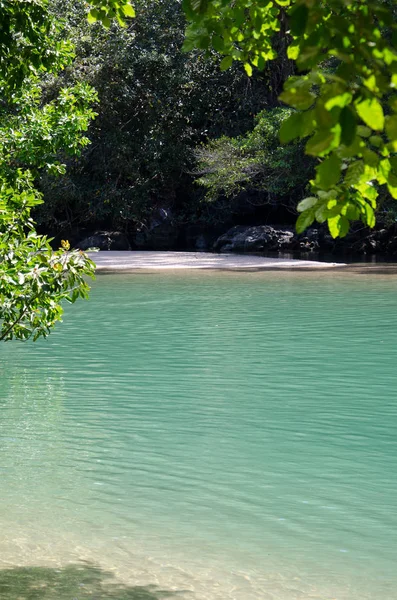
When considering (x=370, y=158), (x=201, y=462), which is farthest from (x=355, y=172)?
(x=201, y=462)

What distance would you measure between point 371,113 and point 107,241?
31.7m

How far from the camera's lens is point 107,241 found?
112ft

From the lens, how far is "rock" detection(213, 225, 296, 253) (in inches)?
1265

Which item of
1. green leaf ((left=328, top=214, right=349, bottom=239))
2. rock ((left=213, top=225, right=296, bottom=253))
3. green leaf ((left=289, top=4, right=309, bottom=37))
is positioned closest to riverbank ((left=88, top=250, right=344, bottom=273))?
rock ((left=213, top=225, right=296, bottom=253))

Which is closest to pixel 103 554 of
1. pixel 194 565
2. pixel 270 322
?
pixel 194 565

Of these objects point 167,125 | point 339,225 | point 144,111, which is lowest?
point 339,225

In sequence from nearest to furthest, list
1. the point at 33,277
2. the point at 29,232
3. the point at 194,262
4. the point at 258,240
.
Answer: the point at 33,277
the point at 29,232
the point at 194,262
the point at 258,240

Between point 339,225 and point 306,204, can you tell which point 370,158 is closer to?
→ point 306,204

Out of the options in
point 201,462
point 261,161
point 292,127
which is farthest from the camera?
point 261,161

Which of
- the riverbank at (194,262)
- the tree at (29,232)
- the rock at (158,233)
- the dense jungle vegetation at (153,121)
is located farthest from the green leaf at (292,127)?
the rock at (158,233)

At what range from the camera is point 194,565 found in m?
Answer: 5.32

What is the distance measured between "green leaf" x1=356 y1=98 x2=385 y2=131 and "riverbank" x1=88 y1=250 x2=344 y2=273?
22.6 meters

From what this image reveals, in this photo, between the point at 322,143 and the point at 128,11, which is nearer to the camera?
the point at 322,143

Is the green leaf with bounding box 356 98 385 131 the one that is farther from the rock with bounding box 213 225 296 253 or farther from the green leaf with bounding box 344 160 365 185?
the rock with bounding box 213 225 296 253
